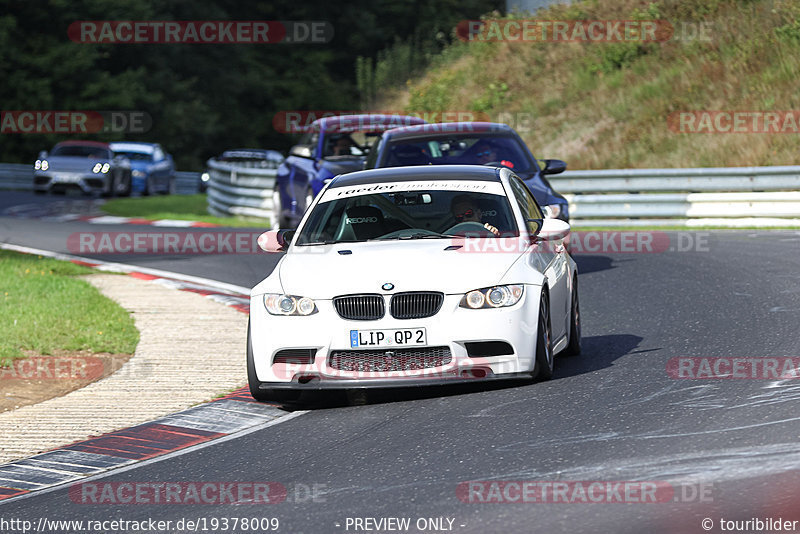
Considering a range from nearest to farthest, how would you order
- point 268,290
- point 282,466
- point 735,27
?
point 282,466, point 268,290, point 735,27

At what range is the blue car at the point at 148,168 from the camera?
133 ft

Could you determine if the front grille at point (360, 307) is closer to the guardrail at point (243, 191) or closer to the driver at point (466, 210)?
the driver at point (466, 210)

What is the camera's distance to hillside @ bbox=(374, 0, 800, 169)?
1106 inches

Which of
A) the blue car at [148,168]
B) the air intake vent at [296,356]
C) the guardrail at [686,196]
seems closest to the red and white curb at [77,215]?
the blue car at [148,168]

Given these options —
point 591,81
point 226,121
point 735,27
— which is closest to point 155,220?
point 591,81

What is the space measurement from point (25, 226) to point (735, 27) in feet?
53.9

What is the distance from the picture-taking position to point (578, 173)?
79.7 ft

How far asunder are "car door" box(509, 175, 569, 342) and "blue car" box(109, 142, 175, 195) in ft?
99.3

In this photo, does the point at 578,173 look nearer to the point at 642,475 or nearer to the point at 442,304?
the point at 442,304

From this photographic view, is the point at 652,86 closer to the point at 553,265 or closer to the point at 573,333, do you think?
the point at 573,333

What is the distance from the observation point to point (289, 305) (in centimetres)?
902

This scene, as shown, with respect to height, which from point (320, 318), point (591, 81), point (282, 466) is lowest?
point (282, 466)

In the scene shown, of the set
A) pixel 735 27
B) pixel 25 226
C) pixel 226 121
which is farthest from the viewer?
pixel 226 121

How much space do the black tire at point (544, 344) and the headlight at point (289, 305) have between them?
1460mm
